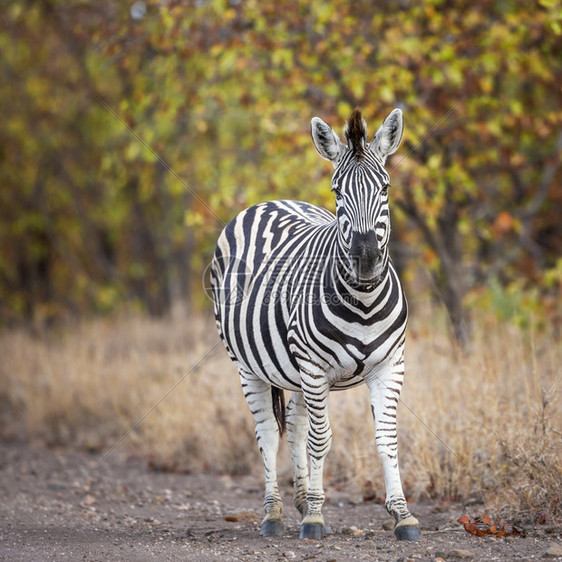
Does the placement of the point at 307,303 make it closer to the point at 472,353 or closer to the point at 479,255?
the point at 472,353

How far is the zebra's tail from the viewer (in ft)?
17.7

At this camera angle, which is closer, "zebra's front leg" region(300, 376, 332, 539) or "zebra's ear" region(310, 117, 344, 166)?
"zebra's ear" region(310, 117, 344, 166)

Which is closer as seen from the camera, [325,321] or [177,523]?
[325,321]

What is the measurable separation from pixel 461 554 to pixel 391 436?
28.4 inches

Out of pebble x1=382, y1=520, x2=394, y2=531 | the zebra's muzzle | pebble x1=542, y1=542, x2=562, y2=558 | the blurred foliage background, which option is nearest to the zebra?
the zebra's muzzle

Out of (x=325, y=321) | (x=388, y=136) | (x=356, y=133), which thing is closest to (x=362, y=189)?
(x=356, y=133)

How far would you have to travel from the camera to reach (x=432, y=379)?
21.5ft

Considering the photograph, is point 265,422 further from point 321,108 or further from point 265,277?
point 321,108

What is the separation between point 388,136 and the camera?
4.44 m

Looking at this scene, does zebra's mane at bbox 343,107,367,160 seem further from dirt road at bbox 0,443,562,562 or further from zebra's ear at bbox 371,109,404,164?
dirt road at bbox 0,443,562,562

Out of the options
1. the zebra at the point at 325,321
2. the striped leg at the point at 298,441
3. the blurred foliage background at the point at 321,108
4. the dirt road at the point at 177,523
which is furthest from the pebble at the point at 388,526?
the blurred foliage background at the point at 321,108

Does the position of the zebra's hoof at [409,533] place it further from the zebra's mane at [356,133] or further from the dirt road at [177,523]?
the zebra's mane at [356,133]

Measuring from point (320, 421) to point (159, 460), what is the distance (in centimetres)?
369

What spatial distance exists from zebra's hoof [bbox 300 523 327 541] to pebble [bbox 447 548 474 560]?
0.84 m
